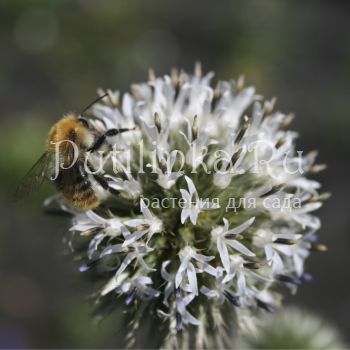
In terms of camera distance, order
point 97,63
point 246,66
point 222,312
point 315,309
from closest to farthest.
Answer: point 222,312 < point 315,309 < point 97,63 < point 246,66

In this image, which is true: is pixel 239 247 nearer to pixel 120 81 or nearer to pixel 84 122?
pixel 84 122

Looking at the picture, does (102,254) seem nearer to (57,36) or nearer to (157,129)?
(157,129)

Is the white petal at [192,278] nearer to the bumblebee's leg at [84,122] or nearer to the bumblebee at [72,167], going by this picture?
the bumblebee at [72,167]

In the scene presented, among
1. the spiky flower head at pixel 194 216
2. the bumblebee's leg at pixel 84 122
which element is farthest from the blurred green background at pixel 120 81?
the bumblebee's leg at pixel 84 122

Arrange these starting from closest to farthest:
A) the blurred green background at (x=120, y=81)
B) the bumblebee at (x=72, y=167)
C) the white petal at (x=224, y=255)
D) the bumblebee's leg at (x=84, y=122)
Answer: the white petal at (x=224, y=255) → the bumblebee at (x=72, y=167) → the bumblebee's leg at (x=84, y=122) → the blurred green background at (x=120, y=81)

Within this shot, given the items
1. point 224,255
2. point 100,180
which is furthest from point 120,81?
point 224,255

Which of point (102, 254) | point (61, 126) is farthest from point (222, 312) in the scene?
point (61, 126)

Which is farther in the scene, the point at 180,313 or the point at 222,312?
the point at 222,312

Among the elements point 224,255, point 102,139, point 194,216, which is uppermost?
point 102,139
